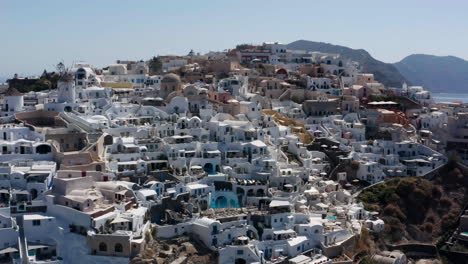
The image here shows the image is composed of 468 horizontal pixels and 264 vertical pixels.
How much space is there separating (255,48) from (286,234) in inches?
1598

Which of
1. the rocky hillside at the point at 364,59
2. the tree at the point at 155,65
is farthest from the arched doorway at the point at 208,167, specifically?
the rocky hillside at the point at 364,59

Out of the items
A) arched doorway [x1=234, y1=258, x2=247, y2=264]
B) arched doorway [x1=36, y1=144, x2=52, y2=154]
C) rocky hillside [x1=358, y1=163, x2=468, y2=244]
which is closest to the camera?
arched doorway [x1=234, y1=258, x2=247, y2=264]

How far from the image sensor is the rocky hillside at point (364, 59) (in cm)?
12294

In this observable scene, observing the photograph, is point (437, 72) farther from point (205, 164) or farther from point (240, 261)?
point (240, 261)

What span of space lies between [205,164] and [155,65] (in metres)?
29.2

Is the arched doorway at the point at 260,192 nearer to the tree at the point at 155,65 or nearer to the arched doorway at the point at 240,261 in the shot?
the arched doorway at the point at 240,261

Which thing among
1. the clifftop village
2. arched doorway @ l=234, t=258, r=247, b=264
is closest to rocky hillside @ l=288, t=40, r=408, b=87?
the clifftop village

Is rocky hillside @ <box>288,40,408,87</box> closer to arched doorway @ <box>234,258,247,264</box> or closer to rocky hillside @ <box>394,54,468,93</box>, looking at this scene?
rocky hillside @ <box>394,54,468,93</box>

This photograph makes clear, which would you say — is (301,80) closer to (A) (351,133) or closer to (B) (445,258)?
(A) (351,133)

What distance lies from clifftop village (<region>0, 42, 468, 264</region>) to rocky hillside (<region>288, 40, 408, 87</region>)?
6641cm

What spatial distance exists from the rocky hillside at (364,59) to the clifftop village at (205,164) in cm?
6641

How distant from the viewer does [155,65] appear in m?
62.3

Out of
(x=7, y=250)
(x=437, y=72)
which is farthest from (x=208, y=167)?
(x=437, y=72)

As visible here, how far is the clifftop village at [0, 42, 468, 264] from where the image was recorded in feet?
90.3
